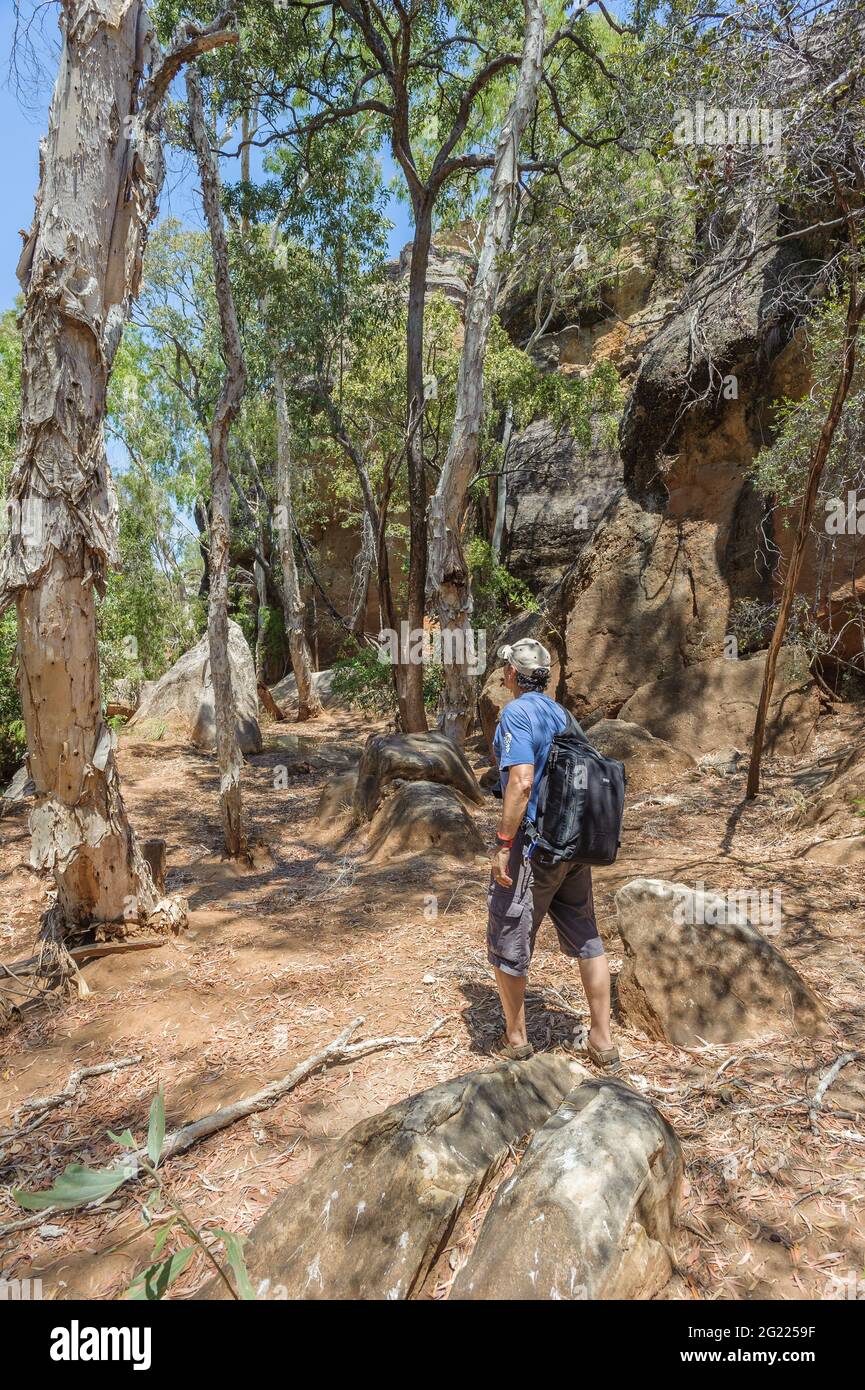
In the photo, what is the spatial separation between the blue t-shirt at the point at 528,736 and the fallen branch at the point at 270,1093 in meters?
1.33

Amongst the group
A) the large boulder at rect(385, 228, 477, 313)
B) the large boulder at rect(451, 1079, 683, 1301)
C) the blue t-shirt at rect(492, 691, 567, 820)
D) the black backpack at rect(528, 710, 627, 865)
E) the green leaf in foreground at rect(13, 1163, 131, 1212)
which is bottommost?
the large boulder at rect(451, 1079, 683, 1301)

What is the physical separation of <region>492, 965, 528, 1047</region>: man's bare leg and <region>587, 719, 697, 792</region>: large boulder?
5591mm

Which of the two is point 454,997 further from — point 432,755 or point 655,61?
point 655,61

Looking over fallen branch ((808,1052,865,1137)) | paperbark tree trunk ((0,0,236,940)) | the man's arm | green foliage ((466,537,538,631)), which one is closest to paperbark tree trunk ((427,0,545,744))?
green foliage ((466,537,538,631))

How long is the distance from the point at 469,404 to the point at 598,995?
25.0 feet

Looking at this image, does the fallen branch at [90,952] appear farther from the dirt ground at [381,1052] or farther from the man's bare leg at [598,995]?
the man's bare leg at [598,995]

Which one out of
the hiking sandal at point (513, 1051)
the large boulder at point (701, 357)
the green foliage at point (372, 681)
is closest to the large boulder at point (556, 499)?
the green foliage at point (372, 681)

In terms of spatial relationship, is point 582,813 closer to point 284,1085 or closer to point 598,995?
point 598,995

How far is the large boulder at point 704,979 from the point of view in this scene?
3.45 m

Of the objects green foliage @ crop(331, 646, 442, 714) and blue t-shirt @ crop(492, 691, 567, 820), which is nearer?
blue t-shirt @ crop(492, 691, 567, 820)

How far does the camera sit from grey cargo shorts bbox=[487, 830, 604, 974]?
3.21 metres

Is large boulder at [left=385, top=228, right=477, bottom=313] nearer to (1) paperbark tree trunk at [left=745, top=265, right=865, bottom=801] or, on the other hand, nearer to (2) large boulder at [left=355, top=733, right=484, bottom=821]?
(2) large boulder at [left=355, top=733, right=484, bottom=821]

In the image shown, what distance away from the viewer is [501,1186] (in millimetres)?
2338

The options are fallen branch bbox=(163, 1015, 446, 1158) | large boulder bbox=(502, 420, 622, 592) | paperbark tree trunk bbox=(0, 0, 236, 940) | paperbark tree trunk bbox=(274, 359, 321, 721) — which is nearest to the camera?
fallen branch bbox=(163, 1015, 446, 1158)
